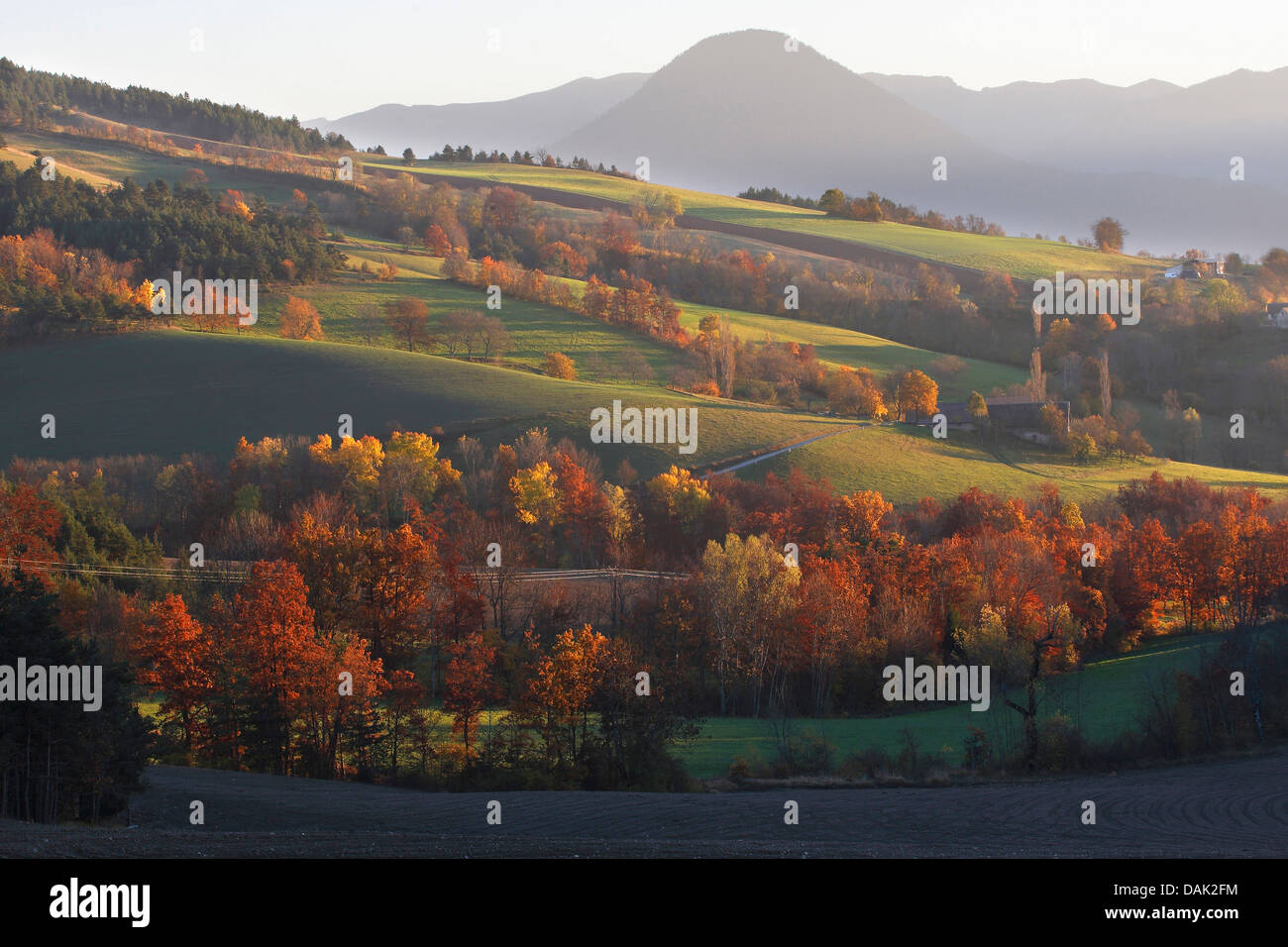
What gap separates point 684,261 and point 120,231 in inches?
2501

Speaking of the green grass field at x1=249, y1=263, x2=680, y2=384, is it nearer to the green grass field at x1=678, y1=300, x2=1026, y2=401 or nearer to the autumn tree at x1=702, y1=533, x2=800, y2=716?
the green grass field at x1=678, y1=300, x2=1026, y2=401

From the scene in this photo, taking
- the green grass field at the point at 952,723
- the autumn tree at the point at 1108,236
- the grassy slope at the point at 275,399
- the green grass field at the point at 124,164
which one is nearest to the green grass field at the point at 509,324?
the grassy slope at the point at 275,399

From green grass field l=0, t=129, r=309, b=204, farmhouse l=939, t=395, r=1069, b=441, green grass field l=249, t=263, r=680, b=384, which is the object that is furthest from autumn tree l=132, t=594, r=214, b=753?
green grass field l=0, t=129, r=309, b=204

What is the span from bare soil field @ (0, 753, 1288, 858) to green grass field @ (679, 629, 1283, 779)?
5625 millimetres

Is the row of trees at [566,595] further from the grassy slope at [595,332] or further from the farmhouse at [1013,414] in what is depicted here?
the grassy slope at [595,332]

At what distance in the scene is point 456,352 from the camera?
9975cm

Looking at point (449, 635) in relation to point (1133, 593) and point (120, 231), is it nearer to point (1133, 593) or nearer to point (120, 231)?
point (1133, 593)

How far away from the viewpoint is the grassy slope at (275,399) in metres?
76.9

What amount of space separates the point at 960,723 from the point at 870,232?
5123 inches

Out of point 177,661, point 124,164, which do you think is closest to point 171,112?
point 124,164

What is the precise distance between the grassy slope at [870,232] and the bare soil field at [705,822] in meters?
122

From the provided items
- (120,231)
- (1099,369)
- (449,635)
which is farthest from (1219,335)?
(120,231)

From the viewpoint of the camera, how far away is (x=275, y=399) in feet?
270
